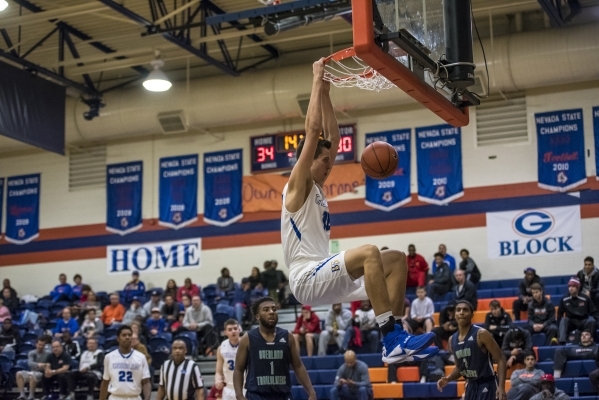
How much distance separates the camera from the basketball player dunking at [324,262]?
587 centimetres

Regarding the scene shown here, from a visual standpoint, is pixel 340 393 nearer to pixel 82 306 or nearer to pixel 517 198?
pixel 517 198

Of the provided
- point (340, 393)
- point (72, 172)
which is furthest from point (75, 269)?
point (340, 393)

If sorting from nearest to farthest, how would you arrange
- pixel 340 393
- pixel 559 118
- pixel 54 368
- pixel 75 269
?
pixel 340 393 → pixel 54 368 → pixel 559 118 → pixel 75 269

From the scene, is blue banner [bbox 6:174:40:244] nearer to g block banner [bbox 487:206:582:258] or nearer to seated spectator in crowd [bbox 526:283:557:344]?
g block banner [bbox 487:206:582:258]

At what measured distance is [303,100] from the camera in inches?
779

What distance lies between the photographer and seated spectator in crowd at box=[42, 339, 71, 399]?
16.0 m

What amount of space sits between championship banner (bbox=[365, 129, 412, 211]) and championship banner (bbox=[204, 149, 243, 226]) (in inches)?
135

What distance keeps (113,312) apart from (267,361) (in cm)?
1133

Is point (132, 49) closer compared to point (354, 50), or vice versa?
point (354, 50)

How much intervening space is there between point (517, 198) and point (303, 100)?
5.25m

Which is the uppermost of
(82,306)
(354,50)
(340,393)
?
(354,50)

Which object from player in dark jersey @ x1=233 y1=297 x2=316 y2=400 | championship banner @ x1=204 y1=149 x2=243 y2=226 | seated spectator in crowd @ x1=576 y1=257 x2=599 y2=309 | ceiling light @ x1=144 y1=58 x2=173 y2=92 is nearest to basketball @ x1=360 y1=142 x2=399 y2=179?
player in dark jersey @ x1=233 y1=297 x2=316 y2=400

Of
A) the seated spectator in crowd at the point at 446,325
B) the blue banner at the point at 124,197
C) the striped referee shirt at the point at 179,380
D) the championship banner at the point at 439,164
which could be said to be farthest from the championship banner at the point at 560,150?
the blue banner at the point at 124,197

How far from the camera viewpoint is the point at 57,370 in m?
16.0
